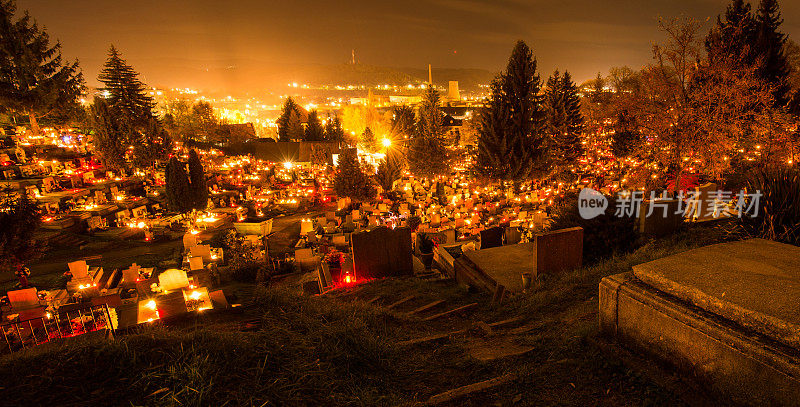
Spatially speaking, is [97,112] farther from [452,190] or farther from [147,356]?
[147,356]

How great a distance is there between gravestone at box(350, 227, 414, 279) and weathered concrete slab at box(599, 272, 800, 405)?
19.7 feet

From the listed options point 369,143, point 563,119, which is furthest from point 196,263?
point 369,143

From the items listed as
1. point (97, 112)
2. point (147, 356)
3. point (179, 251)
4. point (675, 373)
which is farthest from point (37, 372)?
point (97, 112)

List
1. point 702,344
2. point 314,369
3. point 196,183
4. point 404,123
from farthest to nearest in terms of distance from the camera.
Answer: point 404,123, point 196,183, point 314,369, point 702,344

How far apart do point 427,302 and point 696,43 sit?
1139cm

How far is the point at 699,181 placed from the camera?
15.0 meters

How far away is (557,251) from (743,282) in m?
3.99

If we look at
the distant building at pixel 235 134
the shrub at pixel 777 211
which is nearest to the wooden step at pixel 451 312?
the shrub at pixel 777 211

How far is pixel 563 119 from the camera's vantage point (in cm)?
2822

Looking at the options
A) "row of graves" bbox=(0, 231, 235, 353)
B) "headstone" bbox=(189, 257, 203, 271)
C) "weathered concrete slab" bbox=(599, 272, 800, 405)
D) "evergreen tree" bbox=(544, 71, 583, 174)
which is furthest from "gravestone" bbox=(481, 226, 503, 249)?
"evergreen tree" bbox=(544, 71, 583, 174)

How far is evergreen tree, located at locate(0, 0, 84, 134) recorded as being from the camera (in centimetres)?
2491

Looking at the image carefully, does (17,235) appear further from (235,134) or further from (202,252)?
(235,134)

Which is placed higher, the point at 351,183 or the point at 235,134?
the point at 235,134

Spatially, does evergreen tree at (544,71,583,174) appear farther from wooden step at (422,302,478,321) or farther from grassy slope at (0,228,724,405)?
grassy slope at (0,228,724,405)
